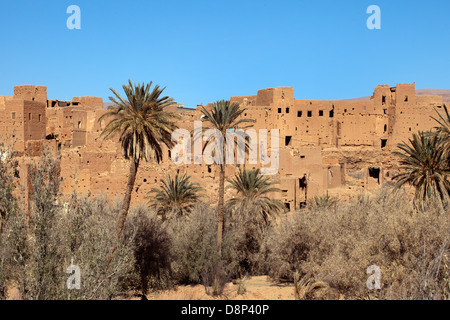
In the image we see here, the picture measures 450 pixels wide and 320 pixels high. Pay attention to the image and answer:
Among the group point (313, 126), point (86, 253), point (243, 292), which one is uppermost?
point (313, 126)

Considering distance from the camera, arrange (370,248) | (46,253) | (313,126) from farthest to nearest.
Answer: (313,126)
(370,248)
(46,253)

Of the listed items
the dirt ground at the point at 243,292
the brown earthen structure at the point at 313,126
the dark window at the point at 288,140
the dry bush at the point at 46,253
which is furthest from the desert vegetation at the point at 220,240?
the dark window at the point at 288,140

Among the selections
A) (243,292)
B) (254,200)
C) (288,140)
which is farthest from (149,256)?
(288,140)

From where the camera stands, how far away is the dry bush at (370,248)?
40.5ft

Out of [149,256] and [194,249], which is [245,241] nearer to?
[194,249]

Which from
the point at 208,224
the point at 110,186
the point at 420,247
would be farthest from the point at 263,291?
the point at 110,186

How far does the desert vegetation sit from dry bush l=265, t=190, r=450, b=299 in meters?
0.05

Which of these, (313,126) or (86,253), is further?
(313,126)

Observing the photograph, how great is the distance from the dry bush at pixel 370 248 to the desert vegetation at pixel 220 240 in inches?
1.9

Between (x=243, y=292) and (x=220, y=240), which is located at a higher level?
(x=220, y=240)

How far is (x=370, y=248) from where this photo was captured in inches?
616

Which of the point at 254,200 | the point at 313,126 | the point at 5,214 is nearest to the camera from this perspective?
the point at 5,214

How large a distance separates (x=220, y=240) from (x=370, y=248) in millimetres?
8204
